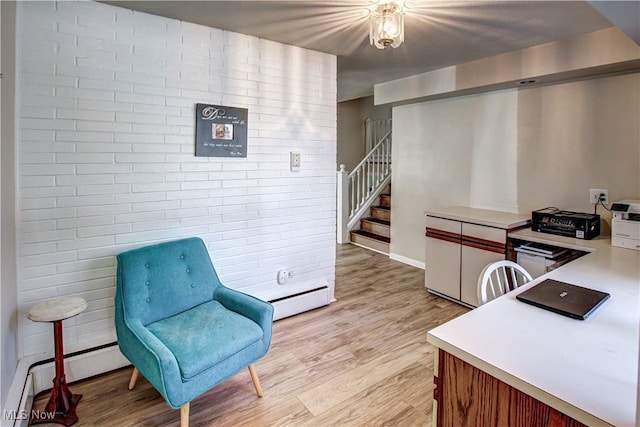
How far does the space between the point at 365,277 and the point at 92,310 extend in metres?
2.79

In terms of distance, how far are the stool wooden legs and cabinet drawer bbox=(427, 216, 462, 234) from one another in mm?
3095

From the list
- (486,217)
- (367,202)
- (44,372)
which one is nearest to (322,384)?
(44,372)

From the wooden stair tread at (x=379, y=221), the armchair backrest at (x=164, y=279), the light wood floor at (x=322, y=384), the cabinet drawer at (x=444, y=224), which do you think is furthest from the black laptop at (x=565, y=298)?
the wooden stair tread at (x=379, y=221)

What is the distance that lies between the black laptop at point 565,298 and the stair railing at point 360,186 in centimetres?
416

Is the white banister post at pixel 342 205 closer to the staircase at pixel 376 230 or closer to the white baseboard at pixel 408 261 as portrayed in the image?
the staircase at pixel 376 230

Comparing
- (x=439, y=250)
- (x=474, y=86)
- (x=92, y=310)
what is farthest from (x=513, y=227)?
(x=92, y=310)

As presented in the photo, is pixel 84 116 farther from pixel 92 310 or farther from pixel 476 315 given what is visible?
pixel 476 315

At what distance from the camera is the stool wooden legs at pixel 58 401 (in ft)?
6.18

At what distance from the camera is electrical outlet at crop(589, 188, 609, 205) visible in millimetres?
2865

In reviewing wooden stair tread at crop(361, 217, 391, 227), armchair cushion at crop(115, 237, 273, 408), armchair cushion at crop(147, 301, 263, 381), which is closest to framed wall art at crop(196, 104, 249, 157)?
armchair cushion at crop(115, 237, 273, 408)

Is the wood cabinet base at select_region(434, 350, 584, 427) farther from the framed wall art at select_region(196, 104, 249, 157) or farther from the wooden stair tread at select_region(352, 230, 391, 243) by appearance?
the wooden stair tread at select_region(352, 230, 391, 243)

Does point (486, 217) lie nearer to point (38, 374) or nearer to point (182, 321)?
point (182, 321)

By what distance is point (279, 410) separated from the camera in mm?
2014

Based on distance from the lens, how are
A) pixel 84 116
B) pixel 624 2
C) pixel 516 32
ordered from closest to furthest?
pixel 624 2, pixel 84 116, pixel 516 32
